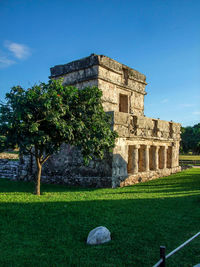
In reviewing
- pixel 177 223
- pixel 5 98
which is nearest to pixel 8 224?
pixel 177 223

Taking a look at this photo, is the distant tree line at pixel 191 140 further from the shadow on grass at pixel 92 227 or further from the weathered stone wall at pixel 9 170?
the shadow on grass at pixel 92 227

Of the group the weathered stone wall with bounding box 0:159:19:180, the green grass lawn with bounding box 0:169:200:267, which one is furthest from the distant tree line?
the green grass lawn with bounding box 0:169:200:267

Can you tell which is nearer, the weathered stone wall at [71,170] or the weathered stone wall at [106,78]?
the weathered stone wall at [71,170]

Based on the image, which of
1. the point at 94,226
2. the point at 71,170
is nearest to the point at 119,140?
the point at 71,170

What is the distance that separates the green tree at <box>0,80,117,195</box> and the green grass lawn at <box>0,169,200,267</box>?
221cm

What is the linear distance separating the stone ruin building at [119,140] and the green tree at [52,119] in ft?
6.52

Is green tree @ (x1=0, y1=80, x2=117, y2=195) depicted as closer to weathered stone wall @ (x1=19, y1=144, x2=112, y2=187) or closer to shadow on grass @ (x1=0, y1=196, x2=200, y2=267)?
weathered stone wall @ (x1=19, y1=144, x2=112, y2=187)

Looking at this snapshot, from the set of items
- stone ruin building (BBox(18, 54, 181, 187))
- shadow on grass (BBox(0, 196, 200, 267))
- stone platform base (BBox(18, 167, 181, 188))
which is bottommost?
shadow on grass (BBox(0, 196, 200, 267))

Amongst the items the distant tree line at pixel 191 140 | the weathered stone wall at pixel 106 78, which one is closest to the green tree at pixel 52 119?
the weathered stone wall at pixel 106 78

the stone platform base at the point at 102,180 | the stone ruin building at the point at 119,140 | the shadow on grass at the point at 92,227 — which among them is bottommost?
the shadow on grass at the point at 92,227

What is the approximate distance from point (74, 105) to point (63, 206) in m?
4.62

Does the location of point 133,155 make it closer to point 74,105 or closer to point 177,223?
point 74,105

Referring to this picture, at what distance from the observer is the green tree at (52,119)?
30.5ft

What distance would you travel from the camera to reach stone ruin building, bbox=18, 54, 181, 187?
42.9 ft
